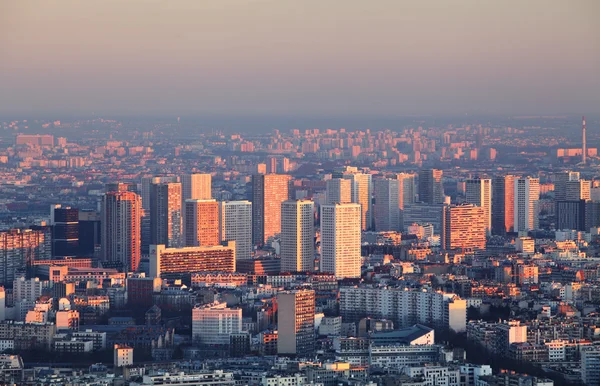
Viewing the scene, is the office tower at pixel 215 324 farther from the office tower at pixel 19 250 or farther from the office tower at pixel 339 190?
the office tower at pixel 339 190

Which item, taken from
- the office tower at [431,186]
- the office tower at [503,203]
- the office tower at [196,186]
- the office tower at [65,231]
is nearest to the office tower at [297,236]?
the office tower at [65,231]

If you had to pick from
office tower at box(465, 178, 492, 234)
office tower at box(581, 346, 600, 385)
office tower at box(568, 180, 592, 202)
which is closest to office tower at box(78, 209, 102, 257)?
office tower at box(465, 178, 492, 234)

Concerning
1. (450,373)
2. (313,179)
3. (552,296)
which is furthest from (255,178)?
(450,373)

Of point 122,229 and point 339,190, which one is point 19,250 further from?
point 339,190

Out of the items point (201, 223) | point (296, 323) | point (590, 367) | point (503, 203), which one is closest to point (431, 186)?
point (503, 203)

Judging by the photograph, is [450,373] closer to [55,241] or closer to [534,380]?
[534,380]
